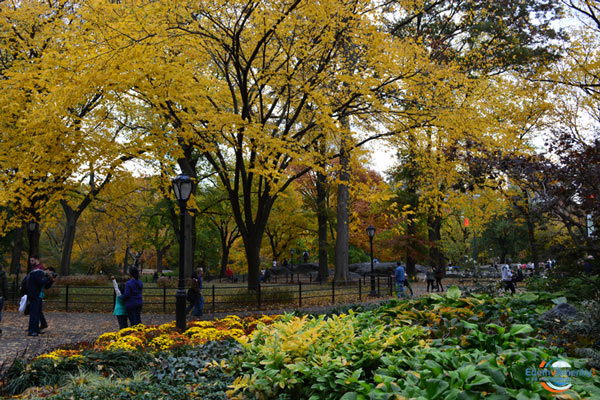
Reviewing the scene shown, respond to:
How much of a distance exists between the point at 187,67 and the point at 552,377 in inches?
533

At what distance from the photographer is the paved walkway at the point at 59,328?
9.52 metres

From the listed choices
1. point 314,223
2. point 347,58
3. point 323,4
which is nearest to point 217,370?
point 323,4

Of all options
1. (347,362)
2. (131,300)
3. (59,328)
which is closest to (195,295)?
(131,300)

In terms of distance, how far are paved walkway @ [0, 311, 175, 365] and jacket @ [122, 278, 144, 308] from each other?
112cm

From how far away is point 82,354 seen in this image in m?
6.26

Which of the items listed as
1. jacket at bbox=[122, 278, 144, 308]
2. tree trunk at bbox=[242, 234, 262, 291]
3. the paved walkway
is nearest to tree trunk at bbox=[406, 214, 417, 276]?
tree trunk at bbox=[242, 234, 262, 291]

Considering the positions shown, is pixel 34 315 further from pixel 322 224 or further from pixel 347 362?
pixel 322 224

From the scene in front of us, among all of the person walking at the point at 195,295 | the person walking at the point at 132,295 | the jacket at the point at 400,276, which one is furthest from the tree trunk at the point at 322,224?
the person walking at the point at 132,295

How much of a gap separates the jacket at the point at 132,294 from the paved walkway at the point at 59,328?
1.12 metres

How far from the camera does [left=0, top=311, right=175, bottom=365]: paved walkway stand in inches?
375

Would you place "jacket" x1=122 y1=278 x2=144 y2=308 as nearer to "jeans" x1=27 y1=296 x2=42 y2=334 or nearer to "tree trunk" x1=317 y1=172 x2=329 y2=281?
"jeans" x1=27 y1=296 x2=42 y2=334

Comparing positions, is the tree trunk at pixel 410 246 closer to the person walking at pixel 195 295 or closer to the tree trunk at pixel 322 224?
the tree trunk at pixel 322 224

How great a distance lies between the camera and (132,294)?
9734 mm

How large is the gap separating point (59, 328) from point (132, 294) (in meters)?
4.16
